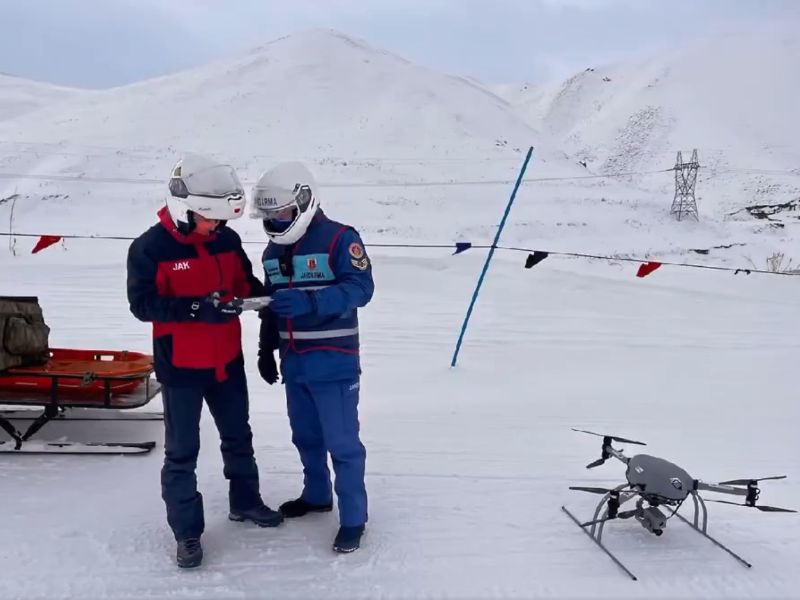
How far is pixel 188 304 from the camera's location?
3.15 meters

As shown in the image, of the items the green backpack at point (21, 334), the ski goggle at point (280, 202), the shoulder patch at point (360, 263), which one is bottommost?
the green backpack at point (21, 334)

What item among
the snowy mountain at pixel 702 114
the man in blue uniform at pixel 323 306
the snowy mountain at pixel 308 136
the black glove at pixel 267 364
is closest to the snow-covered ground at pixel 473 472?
the man in blue uniform at pixel 323 306

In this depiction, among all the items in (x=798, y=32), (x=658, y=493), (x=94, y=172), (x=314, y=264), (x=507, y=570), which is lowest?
(x=507, y=570)

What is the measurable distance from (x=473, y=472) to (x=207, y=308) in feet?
7.73

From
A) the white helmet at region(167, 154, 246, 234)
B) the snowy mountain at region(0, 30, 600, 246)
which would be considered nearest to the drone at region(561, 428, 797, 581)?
the white helmet at region(167, 154, 246, 234)

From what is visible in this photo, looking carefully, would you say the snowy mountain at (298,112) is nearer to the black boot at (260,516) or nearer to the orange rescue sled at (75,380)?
the orange rescue sled at (75,380)

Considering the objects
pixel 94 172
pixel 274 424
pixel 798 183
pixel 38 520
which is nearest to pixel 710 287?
pixel 274 424

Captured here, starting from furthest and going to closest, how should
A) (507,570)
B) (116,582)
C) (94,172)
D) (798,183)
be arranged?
(798,183), (94,172), (507,570), (116,582)

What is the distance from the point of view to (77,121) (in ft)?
120

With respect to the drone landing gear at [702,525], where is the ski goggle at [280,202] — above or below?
above

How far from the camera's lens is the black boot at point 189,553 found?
3.30m

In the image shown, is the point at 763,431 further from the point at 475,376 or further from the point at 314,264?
the point at 314,264

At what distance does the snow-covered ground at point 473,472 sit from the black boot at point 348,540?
0.20 feet

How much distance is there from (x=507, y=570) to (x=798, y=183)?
146 feet
